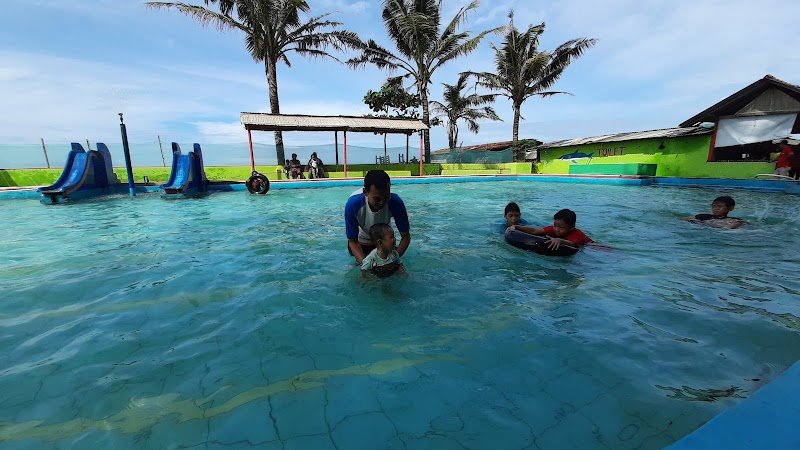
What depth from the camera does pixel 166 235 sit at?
22.4ft

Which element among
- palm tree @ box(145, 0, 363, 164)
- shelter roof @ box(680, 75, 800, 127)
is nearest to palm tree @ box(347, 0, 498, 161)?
palm tree @ box(145, 0, 363, 164)

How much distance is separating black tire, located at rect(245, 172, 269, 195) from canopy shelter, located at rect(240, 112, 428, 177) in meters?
3.07

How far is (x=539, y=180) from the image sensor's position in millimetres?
20391

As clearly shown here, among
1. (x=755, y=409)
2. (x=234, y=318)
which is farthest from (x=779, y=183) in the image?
(x=234, y=318)

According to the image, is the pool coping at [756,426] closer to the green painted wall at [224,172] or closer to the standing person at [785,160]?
the standing person at [785,160]

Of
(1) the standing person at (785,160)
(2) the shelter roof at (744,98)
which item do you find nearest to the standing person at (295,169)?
(2) the shelter roof at (744,98)

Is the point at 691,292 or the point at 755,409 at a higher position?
the point at 755,409

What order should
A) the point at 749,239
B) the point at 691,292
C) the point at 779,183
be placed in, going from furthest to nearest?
1. the point at 779,183
2. the point at 749,239
3. the point at 691,292

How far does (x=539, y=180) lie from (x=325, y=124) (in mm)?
11895

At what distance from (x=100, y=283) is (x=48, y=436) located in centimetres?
281

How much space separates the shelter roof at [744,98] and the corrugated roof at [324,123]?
1308 centimetres

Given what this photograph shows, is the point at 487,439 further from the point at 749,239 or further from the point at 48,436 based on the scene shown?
the point at 749,239

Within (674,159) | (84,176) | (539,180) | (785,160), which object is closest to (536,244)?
(84,176)

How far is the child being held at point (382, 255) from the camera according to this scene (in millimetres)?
3477
